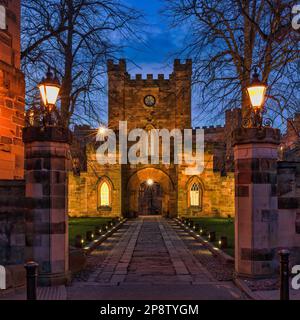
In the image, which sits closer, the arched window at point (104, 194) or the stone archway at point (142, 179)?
the arched window at point (104, 194)

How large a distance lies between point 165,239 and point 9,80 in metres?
10.7

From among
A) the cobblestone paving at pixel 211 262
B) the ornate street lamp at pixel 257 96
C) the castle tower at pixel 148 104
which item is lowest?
the cobblestone paving at pixel 211 262

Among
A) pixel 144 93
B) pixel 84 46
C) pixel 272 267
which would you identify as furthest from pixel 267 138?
pixel 144 93

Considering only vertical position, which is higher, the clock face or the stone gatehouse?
the clock face

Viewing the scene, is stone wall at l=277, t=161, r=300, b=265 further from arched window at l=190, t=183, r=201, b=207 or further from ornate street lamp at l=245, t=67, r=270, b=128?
arched window at l=190, t=183, r=201, b=207

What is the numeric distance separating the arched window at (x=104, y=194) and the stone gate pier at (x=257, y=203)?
93.2 feet

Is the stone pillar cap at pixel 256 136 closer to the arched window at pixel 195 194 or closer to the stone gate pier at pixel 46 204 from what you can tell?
the stone gate pier at pixel 46 204

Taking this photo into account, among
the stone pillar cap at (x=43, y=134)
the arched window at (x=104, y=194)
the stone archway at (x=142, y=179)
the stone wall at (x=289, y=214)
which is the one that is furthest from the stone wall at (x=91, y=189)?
the stone pillar cap at (x=43, y=134)

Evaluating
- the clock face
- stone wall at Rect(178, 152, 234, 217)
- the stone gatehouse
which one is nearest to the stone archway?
the stone gatehouse

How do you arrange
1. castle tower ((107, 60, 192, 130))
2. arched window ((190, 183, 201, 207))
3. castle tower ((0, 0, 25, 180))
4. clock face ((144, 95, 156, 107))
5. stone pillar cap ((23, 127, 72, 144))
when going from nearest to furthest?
1. stone pillar cap ((23, 127, 72, 144))
2. castle tower ((0, 0, 25, 180))
3. arched window ((190, 183, 201, 207))
4. castle tower ((107, 60, 192, 130))
5. clock face ((144, 95, 156, 107))

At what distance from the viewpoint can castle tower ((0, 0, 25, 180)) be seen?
11891 mm

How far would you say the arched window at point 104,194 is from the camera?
38281mm

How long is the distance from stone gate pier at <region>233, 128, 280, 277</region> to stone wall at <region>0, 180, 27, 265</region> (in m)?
4.64

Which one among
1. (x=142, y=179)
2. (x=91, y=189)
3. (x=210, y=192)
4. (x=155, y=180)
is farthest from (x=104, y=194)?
(x=210, y=192)
